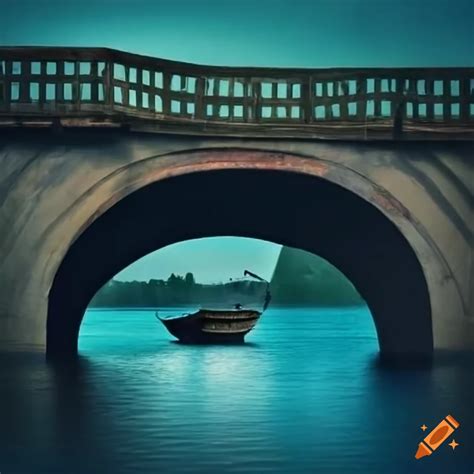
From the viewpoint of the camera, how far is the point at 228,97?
6.34 m

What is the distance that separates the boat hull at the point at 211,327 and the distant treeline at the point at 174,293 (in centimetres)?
302

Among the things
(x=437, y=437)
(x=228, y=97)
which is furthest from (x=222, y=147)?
(x=437, y=437)

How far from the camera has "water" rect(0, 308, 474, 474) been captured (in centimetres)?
444

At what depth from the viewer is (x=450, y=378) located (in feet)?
20.6

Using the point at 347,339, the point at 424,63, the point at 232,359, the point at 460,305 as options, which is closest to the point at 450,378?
the point at 460,305

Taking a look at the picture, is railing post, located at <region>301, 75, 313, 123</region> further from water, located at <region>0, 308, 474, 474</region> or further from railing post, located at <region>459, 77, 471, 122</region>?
water, located at <region>0, 308, 474, 474</region>

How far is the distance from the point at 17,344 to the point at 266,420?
1.71 meters

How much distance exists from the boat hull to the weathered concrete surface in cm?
519

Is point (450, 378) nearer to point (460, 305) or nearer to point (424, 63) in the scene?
point (460, 305)

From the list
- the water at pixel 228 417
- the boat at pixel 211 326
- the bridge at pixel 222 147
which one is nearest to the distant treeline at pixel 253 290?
the water at pixel 228 417

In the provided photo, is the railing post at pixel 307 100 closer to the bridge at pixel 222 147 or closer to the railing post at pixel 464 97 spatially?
the bridge at pixel 222 147

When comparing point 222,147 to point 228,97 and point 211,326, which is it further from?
point 211,326

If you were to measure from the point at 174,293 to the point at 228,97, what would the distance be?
1756 millimetres

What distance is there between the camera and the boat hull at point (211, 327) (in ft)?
38.3
